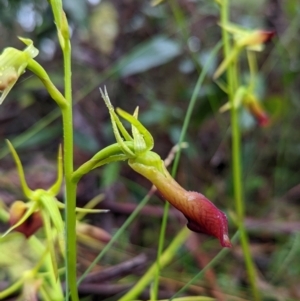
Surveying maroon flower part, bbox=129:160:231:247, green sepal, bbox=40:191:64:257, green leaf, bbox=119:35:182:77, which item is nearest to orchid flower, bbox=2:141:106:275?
green sepal, bbox=40:191:64:257

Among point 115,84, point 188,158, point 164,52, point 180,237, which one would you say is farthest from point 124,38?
point 180,237

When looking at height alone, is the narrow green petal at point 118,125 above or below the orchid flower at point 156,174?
above

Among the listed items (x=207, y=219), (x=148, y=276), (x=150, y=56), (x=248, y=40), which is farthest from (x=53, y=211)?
(x=150, y=56)

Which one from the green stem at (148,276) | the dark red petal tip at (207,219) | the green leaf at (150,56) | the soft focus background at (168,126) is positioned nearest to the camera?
the dark red petal tip at (207,219)

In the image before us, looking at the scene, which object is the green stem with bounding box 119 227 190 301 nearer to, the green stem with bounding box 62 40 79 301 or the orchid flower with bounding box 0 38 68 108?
the green stem with bounding box 62 40 79 301

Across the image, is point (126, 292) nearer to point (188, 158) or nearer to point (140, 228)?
point (140, 228)

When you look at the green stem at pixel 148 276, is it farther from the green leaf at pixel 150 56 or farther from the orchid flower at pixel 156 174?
the green leaf at pixel 150 56

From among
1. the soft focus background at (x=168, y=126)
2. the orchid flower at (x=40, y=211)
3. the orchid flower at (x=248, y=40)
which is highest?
the orchid flower at (x=40, y=211)

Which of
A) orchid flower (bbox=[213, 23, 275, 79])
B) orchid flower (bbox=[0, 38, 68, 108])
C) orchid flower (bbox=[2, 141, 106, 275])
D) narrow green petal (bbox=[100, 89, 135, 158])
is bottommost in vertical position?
orchid flower (bbox=[213, 23, 275, 79])

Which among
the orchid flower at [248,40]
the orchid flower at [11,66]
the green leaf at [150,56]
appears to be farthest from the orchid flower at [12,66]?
the green leaf at [150,56]
